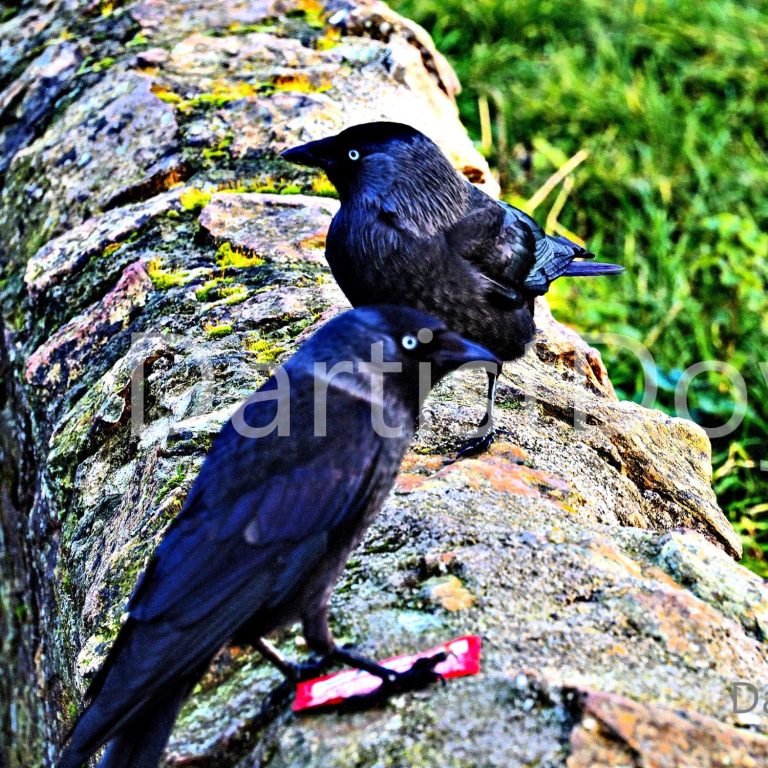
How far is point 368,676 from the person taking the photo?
2.12m

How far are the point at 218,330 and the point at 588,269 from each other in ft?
4.98

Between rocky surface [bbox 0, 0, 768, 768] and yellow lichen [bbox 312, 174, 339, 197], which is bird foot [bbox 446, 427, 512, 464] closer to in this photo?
rocky surface [bbox 0, 0, 768, 768]

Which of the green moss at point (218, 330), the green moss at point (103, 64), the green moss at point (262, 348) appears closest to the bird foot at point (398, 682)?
the green moss at point (262, 348)

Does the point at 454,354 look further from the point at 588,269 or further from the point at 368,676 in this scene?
the point at 588,269

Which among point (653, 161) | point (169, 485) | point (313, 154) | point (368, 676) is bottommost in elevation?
point (653, 161)

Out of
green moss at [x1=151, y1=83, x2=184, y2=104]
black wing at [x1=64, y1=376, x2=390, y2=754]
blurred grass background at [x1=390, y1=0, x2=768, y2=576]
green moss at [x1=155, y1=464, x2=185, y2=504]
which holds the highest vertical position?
black wing at [x1=64, y1=376, x2=390, y2=754]

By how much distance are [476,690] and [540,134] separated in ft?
15.6

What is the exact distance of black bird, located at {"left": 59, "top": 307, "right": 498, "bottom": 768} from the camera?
206 cm

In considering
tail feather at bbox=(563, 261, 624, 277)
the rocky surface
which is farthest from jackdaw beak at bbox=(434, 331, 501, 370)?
tail feather at bbox=(563, 261, 624, 277)

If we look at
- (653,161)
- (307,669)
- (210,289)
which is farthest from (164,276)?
(653,161)

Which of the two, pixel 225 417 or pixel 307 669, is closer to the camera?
pixel 307 669

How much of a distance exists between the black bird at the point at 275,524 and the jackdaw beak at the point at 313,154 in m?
1.14

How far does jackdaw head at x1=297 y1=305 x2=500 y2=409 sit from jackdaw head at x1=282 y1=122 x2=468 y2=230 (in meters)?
0.92

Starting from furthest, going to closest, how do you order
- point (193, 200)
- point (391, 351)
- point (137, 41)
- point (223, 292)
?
point (137, 41)
point (193, 200)
point (223, 292)
point (391, 351)
